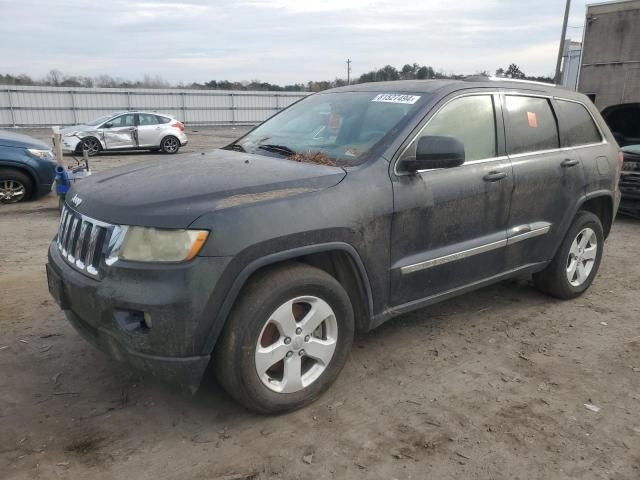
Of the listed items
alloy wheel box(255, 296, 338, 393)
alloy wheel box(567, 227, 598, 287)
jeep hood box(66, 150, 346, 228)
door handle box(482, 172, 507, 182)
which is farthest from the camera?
alloy wheel box(567, 227, 598, 287)

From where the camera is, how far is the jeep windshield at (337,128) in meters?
3.43

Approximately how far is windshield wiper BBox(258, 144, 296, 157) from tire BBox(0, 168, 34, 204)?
6.63 metres

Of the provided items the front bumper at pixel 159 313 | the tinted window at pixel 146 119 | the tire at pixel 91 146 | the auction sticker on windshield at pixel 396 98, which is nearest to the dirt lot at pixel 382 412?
the front bumper at pixel 159 313

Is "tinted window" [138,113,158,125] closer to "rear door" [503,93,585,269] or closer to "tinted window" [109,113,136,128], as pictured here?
"tinted window" [109,113,136,128]

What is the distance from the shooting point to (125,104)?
29.9 m

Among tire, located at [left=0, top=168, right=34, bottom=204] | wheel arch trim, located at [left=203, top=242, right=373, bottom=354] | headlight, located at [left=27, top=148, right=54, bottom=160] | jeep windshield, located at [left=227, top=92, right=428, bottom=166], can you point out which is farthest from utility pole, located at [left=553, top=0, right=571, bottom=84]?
wheel arch trim, located at [left=203, top=242, right=373, bottom=354]

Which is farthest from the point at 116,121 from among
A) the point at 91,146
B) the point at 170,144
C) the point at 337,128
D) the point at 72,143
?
the point at 337,128

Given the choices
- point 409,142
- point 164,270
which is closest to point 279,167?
point 409,142

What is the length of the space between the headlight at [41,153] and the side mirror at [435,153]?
768 centimetres

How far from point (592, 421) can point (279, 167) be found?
2.26m

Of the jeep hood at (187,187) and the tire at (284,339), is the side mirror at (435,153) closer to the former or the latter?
the jeep hood at (187,187)

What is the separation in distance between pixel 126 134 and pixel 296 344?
54.5 ft

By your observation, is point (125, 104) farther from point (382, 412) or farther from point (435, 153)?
point (382, 412)

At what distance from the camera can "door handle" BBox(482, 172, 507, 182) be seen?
3.71 meters
